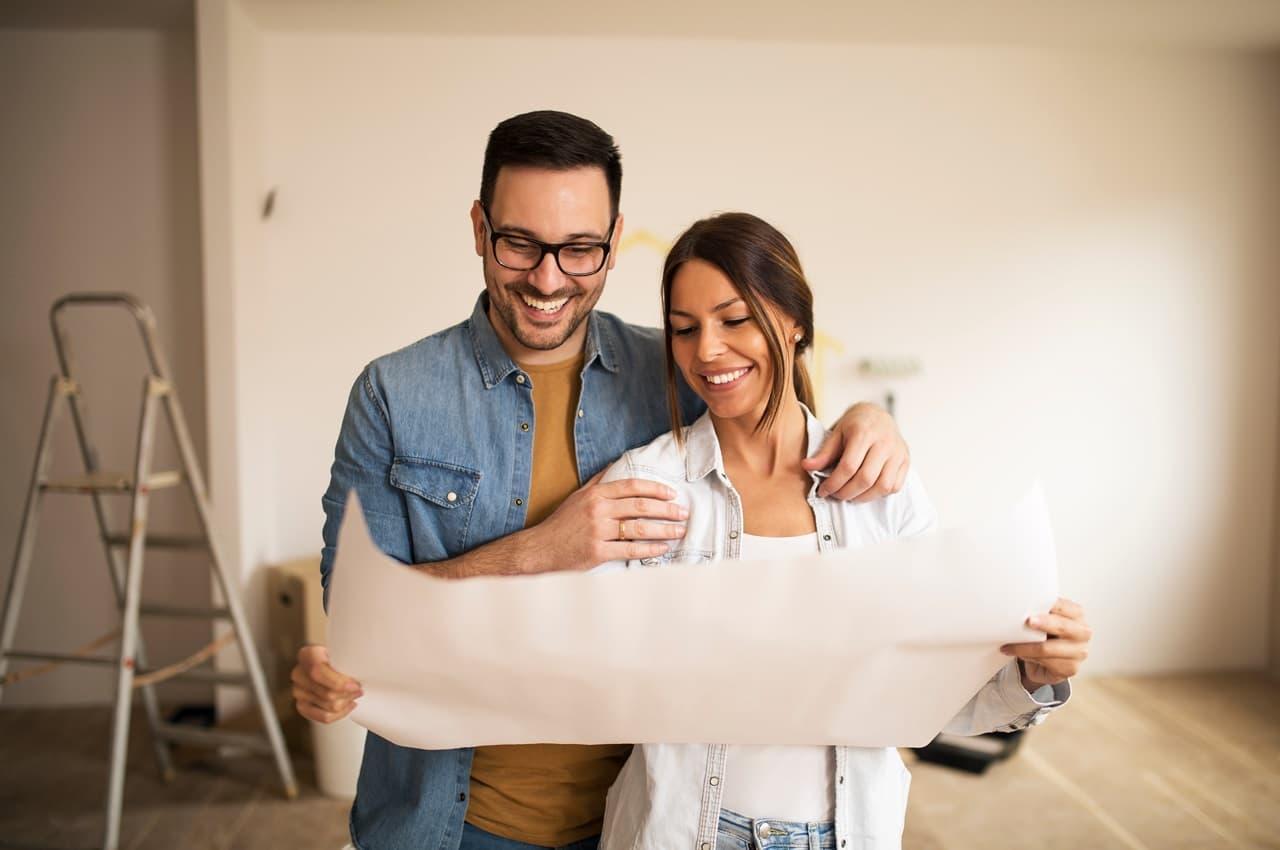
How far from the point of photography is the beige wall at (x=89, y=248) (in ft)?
11.1

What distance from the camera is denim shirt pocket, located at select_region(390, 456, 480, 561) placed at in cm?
120

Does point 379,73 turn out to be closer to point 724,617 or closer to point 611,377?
point 611,377

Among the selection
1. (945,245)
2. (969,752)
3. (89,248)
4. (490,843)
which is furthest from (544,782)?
(89,248)

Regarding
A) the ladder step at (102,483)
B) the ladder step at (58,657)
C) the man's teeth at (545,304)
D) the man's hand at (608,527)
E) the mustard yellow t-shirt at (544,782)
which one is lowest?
the ladder step at (58,657)

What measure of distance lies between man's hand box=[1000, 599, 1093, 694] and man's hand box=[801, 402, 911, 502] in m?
0.26

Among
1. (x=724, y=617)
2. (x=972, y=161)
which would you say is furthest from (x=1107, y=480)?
(x=724, y=617)

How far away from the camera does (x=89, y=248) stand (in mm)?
3461

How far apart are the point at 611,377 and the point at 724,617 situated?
0.51 meters

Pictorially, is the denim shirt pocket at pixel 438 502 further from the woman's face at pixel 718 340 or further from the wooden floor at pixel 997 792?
the wooden floor at pixel 997 792

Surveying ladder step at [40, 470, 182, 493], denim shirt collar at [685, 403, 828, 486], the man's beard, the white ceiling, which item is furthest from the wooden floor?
the white ceiling

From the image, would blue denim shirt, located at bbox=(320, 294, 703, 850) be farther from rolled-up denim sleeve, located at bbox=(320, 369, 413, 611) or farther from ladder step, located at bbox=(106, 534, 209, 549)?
ladder step, located at bbox=(106, 534, 209, 549)

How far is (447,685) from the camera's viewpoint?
0.92 metres

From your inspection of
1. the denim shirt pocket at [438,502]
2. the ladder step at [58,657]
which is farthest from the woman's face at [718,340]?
the ladder step at [58,657]

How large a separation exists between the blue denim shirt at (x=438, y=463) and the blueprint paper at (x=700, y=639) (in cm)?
27
